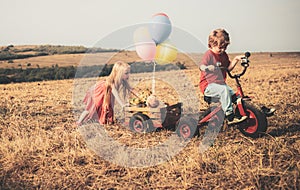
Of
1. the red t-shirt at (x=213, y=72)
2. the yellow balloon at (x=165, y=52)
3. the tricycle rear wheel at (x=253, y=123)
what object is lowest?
the tricycle rear wheel at (x=253, y=123)

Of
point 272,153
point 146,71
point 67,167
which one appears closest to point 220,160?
point 272,153

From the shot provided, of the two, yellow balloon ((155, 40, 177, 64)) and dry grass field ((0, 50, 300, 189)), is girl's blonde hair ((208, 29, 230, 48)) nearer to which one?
yellow balloon ((155, 40, 177, 64))

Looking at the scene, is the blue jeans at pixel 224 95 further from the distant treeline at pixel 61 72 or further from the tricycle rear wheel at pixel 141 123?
the distant treeline at pixel 61 72

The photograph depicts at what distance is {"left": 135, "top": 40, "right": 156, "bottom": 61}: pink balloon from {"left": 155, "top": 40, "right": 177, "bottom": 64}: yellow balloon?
3.2 inches

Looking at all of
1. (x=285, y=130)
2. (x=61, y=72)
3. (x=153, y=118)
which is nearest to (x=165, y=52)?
(x=153, y=118)

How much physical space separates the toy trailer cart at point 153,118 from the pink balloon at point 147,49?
110cm

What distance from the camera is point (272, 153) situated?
12.2ft

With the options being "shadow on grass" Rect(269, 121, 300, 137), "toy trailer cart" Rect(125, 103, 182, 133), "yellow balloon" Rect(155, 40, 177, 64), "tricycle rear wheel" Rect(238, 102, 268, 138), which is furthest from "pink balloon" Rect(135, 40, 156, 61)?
"shadow on grass" Rect(269, 121, 300, 137)

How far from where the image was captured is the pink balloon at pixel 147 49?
561 centimetres

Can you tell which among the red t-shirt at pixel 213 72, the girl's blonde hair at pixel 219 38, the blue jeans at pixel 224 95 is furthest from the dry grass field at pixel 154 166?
the girl's blonde hair at pixel 219 38

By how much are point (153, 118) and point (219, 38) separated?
170 centimetres

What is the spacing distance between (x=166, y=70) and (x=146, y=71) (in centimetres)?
240

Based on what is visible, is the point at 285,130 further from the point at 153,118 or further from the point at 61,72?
the point at 61,72

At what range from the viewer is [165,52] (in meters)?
5.68
